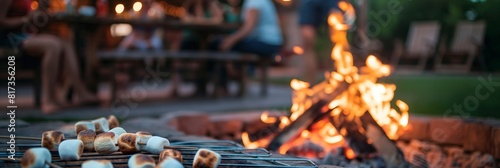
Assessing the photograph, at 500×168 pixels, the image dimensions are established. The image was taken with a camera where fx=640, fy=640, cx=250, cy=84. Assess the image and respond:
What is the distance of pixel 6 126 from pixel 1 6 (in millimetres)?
2623

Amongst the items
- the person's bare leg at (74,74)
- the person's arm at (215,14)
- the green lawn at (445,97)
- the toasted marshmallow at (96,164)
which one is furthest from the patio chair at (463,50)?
the toasted marshmallow at (96,164)

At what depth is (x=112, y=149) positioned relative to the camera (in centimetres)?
209

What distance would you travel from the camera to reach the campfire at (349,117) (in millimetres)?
3326

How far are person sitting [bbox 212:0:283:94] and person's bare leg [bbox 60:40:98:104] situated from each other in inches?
70.6

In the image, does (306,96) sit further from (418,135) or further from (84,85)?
(84,85)

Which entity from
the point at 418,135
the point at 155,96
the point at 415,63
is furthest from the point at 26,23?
the point at 415,63

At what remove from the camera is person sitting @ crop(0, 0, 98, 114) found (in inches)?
213

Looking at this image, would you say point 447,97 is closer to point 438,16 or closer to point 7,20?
point 7,20

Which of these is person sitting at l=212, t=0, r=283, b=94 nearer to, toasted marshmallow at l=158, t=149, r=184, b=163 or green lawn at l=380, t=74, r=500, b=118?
green lawn at l=380, t=74, r=500, b=118

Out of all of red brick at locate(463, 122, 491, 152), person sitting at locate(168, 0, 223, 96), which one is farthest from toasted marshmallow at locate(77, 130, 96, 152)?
person sitting at locate(168, 0, 223, 96)

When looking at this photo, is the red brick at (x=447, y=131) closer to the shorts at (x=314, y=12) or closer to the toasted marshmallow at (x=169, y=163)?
the toasted marshmallow at (x=169, y=163)

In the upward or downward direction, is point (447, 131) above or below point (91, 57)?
below

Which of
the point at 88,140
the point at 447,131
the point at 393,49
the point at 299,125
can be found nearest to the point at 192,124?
the point at 299,125

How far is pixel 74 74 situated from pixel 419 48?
10029mm
